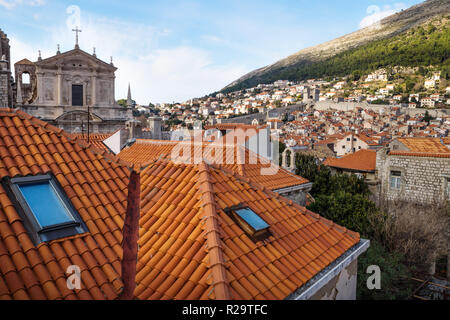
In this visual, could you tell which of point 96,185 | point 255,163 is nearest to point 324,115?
point 255,163

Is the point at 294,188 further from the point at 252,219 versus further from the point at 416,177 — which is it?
the point at 416,177

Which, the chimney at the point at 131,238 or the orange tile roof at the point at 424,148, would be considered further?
the orange tile roof at the point at 424,148

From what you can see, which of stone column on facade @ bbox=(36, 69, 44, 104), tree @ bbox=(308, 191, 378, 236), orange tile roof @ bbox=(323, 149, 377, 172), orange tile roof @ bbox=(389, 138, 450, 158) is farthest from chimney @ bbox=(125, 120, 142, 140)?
stone column on facade @ bbox=(36, 69, 44, 104)

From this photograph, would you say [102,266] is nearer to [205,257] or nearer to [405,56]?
[205,257]

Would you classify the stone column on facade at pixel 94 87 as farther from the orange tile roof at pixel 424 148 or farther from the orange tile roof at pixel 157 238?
the orange tile roof at pixel 157 238

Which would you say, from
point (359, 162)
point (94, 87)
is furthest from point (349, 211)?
point (94, 87)

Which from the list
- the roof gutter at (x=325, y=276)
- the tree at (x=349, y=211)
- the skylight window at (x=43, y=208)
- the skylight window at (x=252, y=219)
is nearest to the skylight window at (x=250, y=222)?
the skylight window at (x=252, y=219)
